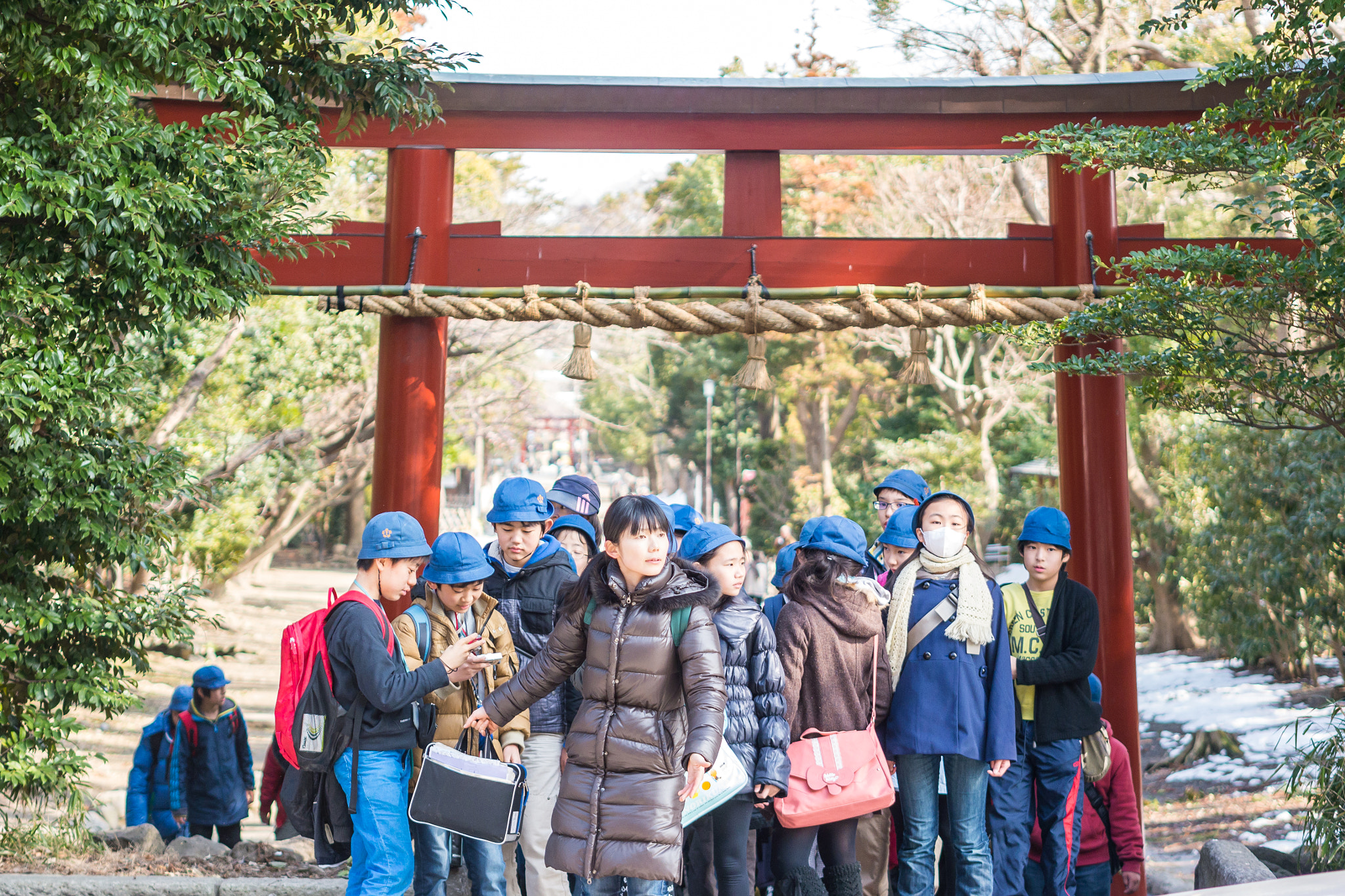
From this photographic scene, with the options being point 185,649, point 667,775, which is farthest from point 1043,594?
point 185,649

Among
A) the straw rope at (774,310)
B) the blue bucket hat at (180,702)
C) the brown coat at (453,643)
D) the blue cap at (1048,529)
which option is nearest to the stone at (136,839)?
the blue bucket hat at (180,702)

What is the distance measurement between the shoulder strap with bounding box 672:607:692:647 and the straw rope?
2508 mm

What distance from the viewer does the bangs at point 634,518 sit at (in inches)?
114

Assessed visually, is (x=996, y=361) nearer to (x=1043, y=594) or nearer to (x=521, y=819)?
(x=1043, y=594)

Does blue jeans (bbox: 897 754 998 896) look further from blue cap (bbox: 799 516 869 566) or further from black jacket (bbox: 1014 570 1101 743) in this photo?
blue cap (bbox: 799 516 869 566)

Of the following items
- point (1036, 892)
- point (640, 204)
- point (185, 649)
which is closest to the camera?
point (1036, 892)

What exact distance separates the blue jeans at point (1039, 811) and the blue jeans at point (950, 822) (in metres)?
0.09

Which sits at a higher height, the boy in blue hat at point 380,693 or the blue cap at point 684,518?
the blue cap at point 684,518

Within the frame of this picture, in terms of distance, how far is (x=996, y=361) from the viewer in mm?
19484

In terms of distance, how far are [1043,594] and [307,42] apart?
380 centimetres

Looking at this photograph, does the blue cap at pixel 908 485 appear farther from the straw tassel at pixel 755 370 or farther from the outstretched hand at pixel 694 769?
the outstretched hand at pixel 694 769

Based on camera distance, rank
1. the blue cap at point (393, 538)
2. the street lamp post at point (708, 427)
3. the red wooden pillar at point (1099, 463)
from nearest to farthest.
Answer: the blue cap at point (393, 538)
the red wooden pillar at point (1099, 463)
the street lamp post at point (708, 427)

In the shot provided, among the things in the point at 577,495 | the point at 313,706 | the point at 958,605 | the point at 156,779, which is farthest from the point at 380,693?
the point at 156,779

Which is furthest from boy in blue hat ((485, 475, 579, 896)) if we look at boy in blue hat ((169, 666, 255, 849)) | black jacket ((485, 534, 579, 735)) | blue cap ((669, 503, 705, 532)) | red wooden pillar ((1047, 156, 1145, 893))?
red wooden pillar ((1047, 156, 1145, 893))
